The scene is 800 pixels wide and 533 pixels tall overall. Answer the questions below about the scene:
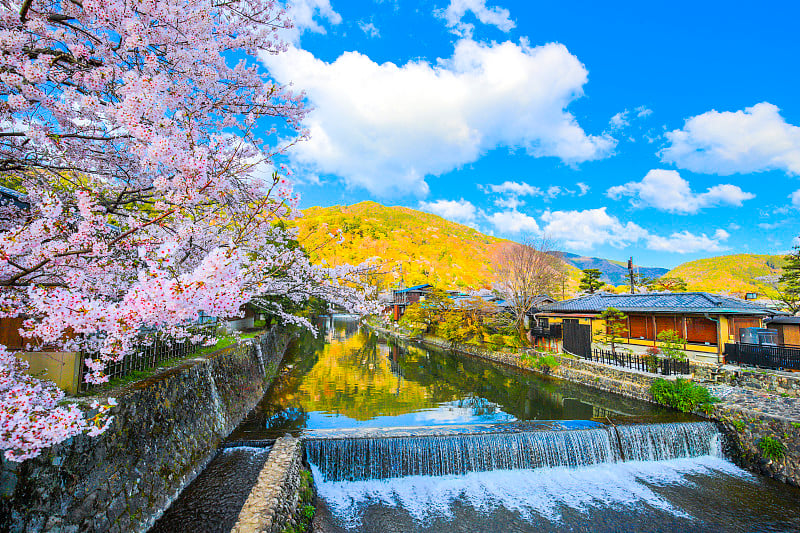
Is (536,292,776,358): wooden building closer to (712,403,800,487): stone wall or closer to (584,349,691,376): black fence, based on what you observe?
(584,349,691,376): black fence

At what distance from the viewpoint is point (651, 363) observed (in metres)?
14.8

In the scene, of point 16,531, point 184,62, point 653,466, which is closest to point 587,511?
point 653,466

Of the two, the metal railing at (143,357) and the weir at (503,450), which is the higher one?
the metal railing at (143,357)

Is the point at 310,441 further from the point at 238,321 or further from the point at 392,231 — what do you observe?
the point at 392,231

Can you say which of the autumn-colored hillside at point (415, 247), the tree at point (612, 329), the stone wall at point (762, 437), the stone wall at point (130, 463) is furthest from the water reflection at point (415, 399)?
the autumn-colored hillside at point (415, 247)

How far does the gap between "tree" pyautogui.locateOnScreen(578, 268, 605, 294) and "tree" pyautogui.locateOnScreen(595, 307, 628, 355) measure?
18.7 metres

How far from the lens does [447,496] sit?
803 cm

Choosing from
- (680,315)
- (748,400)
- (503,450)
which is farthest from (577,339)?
(503,450)

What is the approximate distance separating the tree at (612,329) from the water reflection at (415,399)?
5635 millimetres

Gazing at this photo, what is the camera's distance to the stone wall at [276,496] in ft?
16.7

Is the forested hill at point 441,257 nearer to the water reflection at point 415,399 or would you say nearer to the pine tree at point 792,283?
the water reflection at point 415,399

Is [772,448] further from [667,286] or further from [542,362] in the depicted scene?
[667,286]

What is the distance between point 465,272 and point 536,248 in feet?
215

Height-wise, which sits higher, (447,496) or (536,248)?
(536,248)
